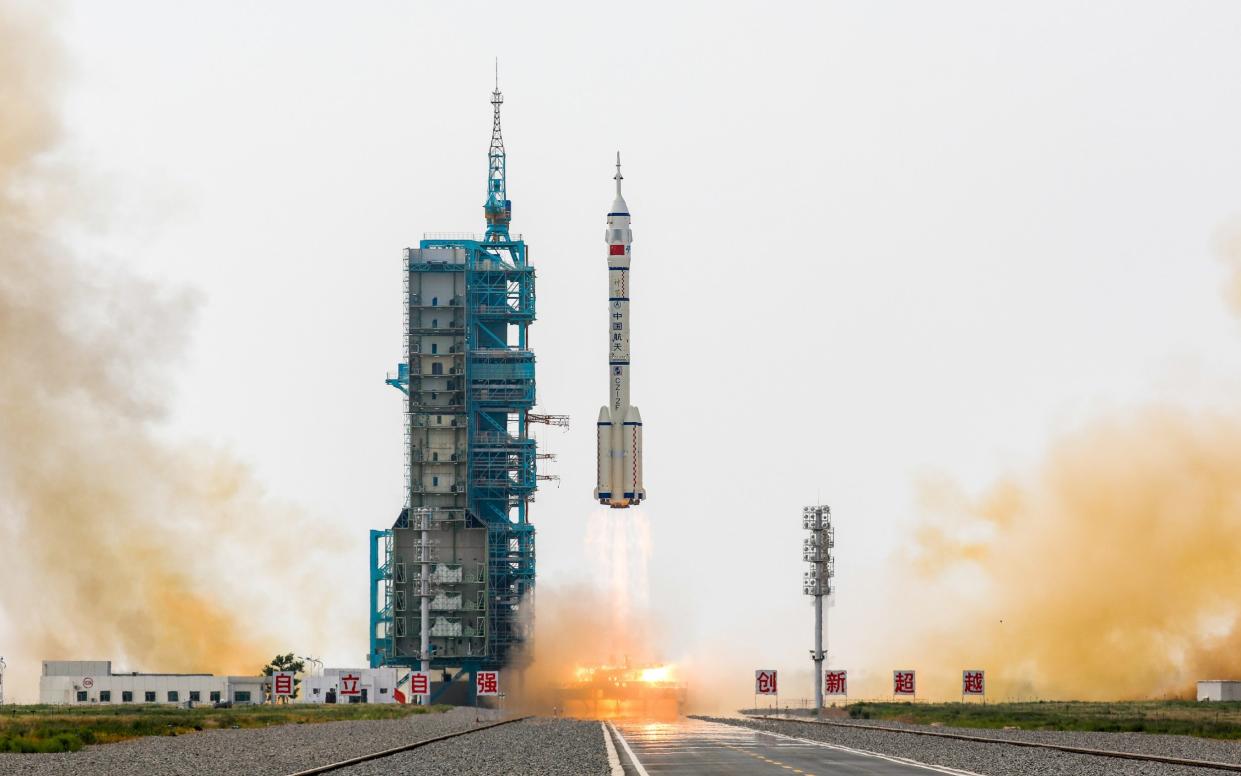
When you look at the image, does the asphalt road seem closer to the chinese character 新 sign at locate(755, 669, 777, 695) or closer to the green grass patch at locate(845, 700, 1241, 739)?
the green grass patch at locate(845, 700, 1241, 739)

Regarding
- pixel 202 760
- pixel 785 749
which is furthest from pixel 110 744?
pixel 785 749

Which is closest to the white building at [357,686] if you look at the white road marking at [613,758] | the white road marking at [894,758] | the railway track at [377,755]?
the railway track at [377,755]

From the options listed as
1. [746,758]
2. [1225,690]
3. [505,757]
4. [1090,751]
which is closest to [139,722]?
[505,757]

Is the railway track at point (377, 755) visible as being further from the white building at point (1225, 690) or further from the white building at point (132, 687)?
the white building at point (132, 687)

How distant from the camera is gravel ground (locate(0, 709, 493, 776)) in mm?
57656

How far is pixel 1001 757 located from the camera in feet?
198

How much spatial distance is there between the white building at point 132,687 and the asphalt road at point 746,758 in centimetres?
8171

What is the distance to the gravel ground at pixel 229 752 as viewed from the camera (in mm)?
57656

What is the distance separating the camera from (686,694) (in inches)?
5896

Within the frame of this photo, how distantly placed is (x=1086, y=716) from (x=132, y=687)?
87.3 metres

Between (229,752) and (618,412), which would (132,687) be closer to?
(618,412)

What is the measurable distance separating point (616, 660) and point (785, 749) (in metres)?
84.3

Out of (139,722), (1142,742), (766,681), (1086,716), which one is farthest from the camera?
(766,681)

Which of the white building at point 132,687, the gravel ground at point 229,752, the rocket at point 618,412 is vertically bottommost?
the white building at point 132,687
